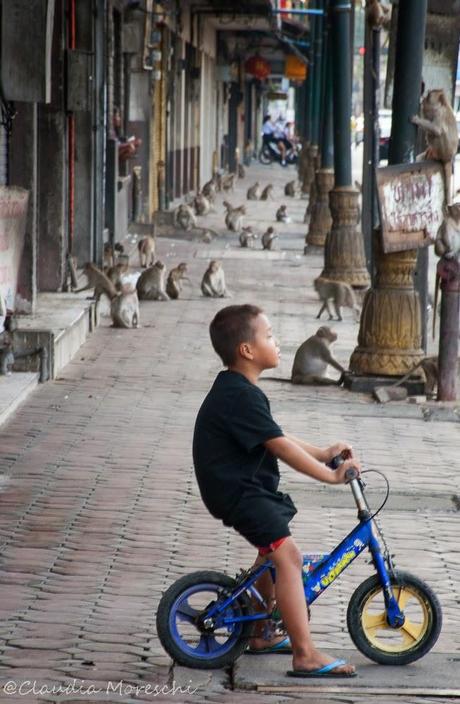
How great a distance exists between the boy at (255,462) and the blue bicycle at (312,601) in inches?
5.0

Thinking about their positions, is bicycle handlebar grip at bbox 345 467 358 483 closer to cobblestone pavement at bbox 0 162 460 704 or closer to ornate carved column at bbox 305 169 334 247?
cobblestone pavement at bbox 0 162 460 704

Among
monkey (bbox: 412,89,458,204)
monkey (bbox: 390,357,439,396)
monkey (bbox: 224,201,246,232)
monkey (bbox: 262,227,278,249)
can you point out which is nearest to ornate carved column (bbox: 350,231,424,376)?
monkey (bbox: 390,357,439,396)

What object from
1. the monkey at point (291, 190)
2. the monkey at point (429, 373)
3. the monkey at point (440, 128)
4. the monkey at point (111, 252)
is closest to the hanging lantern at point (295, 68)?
the monkey at point (291, 190)

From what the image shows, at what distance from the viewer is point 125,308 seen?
1510 centimetres

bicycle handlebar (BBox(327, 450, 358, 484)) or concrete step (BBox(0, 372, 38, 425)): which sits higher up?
bicycle handlebar (BBox(327, 450, 358, 484))

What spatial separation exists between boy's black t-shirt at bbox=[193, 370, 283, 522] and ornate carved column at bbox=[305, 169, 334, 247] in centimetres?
1808

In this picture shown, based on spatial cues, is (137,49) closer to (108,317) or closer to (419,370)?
(108,317)

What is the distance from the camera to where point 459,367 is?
452 inches

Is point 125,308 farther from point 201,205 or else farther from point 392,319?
point 201,205

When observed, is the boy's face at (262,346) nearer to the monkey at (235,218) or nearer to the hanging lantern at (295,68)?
the monkey at (235,218)

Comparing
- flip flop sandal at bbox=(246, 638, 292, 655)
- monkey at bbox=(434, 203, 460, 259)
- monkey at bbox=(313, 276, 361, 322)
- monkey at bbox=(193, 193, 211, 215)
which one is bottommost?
monkey at bbox=(193, 193, 211, 215)

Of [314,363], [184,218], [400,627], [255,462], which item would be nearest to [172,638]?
[255,462]

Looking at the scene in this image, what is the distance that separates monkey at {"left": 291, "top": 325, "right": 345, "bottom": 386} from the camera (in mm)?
12141

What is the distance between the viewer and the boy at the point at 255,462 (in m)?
5.20
